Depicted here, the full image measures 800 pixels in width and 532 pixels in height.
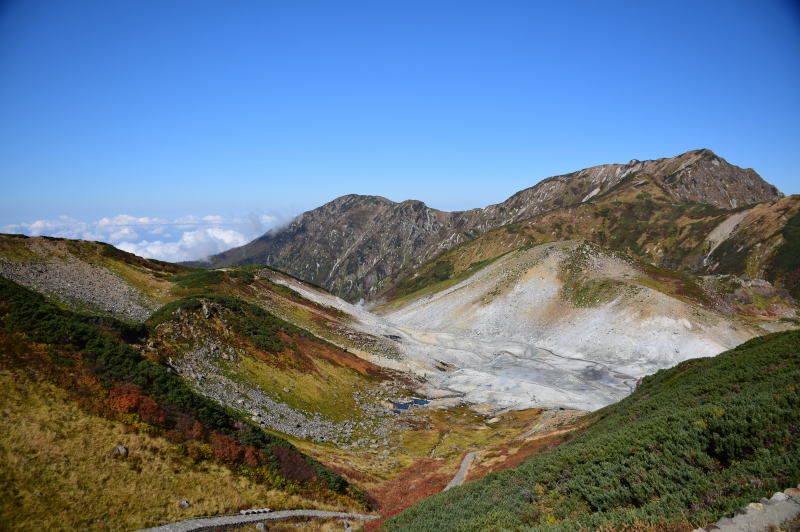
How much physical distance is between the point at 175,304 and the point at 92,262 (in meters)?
30.1

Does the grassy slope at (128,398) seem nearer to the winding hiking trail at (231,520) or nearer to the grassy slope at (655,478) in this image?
the winding hiking trail at (231,520)

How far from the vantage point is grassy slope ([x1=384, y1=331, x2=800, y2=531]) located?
1261 centimetres

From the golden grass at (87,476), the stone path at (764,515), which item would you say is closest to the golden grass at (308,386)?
the golden grass at (87,476)

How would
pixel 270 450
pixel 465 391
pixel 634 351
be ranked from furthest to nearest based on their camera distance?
pixel 634 351
pixel 465 391
pixel 270 450

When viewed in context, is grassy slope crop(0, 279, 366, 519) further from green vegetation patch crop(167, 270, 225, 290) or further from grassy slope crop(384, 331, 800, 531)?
green vegetation patch crop(167, 270, 225, 290)

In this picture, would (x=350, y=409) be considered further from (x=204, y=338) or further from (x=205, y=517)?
(x=205, y=517)

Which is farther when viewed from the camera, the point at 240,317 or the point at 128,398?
the point at 240,317

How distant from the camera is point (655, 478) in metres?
15.5

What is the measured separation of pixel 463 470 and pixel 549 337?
3465 inches

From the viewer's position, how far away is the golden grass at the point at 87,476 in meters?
16.9

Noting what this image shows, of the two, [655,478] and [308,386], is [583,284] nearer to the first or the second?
[308,386]

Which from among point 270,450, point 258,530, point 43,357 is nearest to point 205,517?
point 258,530

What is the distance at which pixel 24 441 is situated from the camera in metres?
18.7

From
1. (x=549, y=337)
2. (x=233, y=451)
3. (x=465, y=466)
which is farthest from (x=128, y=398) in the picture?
(x=549, y=337)
